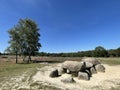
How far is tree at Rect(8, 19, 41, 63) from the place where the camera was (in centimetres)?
3772

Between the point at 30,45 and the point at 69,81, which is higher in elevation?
the point at 30,45

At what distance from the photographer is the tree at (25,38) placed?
37.7 m

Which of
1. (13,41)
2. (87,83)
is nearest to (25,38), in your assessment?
(13,41)

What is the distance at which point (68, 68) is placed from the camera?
A: 1582 cm

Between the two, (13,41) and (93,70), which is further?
(13,41)

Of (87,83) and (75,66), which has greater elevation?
(75,66)

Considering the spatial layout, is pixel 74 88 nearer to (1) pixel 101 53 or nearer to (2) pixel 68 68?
(2) pixel 68 68

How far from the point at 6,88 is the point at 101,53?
2984 inches

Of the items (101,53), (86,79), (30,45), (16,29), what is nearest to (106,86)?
(86,79)

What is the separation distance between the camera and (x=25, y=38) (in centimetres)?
3844

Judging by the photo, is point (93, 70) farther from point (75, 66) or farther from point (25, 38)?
point (25, 38)

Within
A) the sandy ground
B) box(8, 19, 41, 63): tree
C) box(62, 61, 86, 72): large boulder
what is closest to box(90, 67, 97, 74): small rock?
box(62, 61, 86, 72): large boulder

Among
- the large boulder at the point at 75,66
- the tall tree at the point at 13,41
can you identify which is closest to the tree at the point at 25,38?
the tall tree at the point at 13,41

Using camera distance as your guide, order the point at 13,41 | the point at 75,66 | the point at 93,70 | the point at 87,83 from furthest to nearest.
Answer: the point at 13,41, the point at 93,70, the point at 75,66, the point at 87,83
